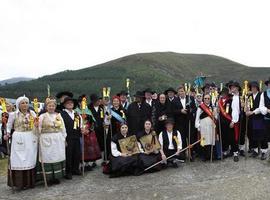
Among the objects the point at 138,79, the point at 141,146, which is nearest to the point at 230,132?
the point at 141,146

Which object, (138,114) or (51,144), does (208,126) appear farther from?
(51,144)

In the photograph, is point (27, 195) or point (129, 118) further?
point (129, 118)

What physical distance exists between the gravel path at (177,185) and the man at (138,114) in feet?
4.92

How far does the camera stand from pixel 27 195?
7.91 meters

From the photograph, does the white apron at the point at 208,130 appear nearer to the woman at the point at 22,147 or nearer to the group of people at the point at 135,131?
the group of people at the point at 135,131

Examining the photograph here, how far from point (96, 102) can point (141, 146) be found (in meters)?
2.20

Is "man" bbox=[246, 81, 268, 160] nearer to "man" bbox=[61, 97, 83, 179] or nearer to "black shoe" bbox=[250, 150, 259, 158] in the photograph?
"black shoe" bbox=[250, 150, 259, 158]

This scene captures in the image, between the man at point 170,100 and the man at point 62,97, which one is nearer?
the man at point 62,97

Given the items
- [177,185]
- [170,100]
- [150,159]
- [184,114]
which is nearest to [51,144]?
[150,159]

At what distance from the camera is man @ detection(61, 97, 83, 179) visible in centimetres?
904

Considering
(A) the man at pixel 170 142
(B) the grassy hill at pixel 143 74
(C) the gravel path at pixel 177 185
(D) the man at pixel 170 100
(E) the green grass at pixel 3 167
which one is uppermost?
(B) the grassy hill at pixel 143 74

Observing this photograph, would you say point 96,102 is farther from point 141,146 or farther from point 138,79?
point 138,79

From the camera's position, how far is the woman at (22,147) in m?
8.18

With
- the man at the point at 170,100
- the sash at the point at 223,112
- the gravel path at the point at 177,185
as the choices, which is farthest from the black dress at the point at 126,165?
the sash at the point at 223,112
